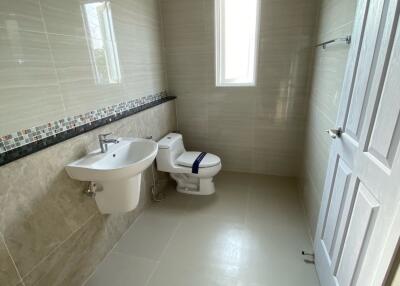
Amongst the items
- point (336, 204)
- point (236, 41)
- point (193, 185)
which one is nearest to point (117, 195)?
point (193, 185)

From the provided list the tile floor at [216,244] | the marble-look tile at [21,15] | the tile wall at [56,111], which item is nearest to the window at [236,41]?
the tile wall at [56,111]

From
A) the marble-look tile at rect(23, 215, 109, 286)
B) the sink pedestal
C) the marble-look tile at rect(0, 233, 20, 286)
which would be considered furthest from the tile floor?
the marble-look tile at rect(0, 233, 20, 286)

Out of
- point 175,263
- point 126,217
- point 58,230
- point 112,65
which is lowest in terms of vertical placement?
point 175,263

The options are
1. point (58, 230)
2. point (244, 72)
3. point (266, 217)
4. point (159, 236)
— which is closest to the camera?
point (58, 230)

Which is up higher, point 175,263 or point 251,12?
point 251,12

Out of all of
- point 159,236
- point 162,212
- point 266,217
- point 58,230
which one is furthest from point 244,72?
point 58,230

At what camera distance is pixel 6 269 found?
1.04 m

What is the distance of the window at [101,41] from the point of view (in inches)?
59.9

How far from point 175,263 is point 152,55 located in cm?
198

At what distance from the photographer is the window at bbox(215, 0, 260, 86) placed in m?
2.44

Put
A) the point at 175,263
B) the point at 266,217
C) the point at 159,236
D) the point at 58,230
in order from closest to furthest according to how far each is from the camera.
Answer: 1. the point at 58,230
2. the point at 175,263
3. the point at 159,236
4. the point at 266,217

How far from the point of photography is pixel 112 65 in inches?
68.9

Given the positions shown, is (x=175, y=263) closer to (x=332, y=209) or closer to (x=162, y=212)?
(x=162, y=212)

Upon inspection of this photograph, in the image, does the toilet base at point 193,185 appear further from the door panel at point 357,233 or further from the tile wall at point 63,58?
the door panel at point 357,233
